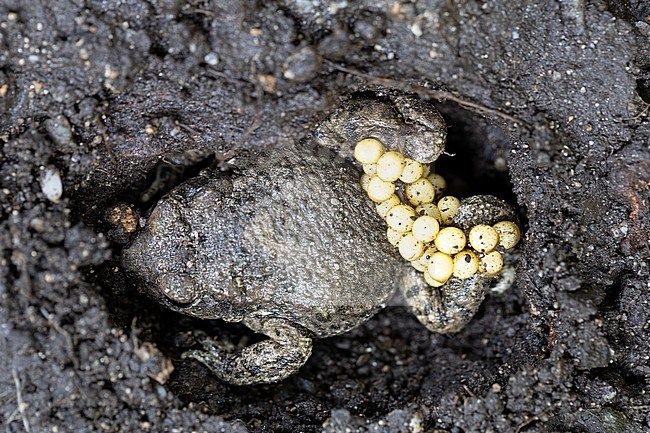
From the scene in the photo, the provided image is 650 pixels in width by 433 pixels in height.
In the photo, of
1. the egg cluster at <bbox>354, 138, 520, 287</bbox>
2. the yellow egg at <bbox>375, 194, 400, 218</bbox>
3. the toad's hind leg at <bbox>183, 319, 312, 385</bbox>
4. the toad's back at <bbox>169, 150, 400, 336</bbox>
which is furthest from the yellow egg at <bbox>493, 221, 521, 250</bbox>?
the toad's hind leg at <bbox>183, 319, 312, 385</bbox>

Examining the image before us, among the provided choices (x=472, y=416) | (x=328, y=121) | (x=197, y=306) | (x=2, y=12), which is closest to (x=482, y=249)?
(x=472, y=416)

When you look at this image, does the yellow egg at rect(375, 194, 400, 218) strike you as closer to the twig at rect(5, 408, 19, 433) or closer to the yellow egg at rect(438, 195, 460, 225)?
the yellow egg at rect(438, 195, 460, 225)

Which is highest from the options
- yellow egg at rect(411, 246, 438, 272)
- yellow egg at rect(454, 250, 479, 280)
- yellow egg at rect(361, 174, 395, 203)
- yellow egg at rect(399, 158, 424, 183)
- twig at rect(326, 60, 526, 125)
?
twig at rect(326, 60, 526, 125)

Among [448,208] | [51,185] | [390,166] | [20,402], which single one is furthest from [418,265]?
Result: [20,402]

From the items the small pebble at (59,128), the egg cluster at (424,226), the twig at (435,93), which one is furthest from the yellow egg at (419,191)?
the small pebble at (59,128)

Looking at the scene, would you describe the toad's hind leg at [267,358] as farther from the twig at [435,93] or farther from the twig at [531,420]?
the twig at [435,93]
